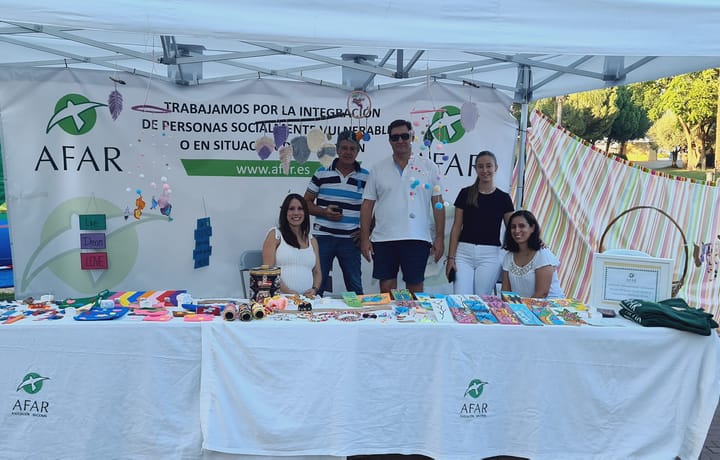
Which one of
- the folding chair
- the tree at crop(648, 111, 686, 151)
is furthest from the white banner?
the tree at crop(648, 111, 686, 151)

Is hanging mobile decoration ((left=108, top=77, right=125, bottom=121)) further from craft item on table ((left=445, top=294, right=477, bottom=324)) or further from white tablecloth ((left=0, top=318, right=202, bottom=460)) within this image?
craft item on table ((left=445, top=294, right=477, bottom=324))

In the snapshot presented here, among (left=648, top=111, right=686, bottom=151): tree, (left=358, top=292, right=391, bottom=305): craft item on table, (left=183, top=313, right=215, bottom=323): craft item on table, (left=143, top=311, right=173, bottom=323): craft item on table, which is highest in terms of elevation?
(left=648, top=111, right=686, bottom=151): tree

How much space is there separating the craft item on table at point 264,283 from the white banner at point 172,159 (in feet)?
5.62

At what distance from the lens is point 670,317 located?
7.63ft

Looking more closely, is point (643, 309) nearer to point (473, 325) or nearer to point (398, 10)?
point (473, 325)

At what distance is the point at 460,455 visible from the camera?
2281 millimetres

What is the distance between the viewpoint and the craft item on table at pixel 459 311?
7.79 ft

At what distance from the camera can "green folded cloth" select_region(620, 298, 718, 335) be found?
229 cm

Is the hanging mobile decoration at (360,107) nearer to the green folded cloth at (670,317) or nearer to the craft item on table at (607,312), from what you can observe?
the craft item on table at (607,312)

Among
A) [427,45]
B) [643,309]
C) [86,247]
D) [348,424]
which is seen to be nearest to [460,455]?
[348,424]

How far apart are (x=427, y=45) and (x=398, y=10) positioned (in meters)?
0.17

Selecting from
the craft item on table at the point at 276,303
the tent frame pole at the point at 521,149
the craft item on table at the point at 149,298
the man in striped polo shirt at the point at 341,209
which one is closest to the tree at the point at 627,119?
the tent frame pole at the point at 521,149

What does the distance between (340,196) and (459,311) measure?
1739 mm

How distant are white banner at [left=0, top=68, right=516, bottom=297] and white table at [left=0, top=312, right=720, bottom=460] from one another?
2.01m
